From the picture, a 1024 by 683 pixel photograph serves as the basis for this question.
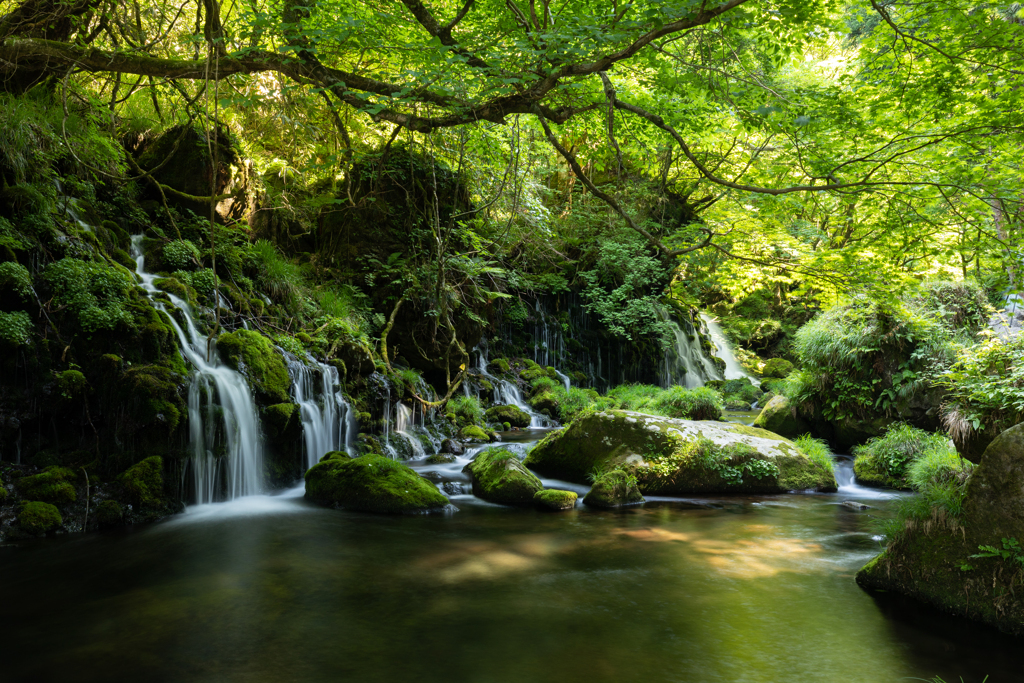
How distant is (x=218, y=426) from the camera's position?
7.14 m

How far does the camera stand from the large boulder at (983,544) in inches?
152

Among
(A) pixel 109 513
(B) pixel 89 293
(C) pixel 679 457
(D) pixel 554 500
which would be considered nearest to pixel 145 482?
(A) pixel 109 513

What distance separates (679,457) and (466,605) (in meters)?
4.73

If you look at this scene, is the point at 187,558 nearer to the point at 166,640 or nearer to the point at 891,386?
the point at 166,640

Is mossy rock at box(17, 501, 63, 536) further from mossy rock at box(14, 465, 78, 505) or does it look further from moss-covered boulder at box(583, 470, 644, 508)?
moss-covered boulder at box(583, 470, 644, 508)

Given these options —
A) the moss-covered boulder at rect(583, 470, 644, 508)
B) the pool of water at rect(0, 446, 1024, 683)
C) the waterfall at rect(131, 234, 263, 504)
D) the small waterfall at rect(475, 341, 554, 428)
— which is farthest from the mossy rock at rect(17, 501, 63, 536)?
the small waterfall at rect(475, 341, 554, 428)

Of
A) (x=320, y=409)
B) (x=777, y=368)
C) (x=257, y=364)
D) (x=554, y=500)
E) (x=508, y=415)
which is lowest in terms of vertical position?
(x=554, y=500)

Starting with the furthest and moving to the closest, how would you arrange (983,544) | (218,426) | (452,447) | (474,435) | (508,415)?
(508,415)
(474,435)
(452,447)
(218,426)
(983,544)

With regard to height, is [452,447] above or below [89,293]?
below

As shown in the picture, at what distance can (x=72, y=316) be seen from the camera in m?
6.64

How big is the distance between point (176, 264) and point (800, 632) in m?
9.79

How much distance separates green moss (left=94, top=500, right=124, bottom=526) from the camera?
5965 millimetres

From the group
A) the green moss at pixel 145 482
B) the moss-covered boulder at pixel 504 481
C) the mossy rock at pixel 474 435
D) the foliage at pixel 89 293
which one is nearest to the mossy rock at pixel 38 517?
the green moss at pixel 145 482

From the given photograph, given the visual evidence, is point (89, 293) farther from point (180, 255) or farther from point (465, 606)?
point (465, 606)
